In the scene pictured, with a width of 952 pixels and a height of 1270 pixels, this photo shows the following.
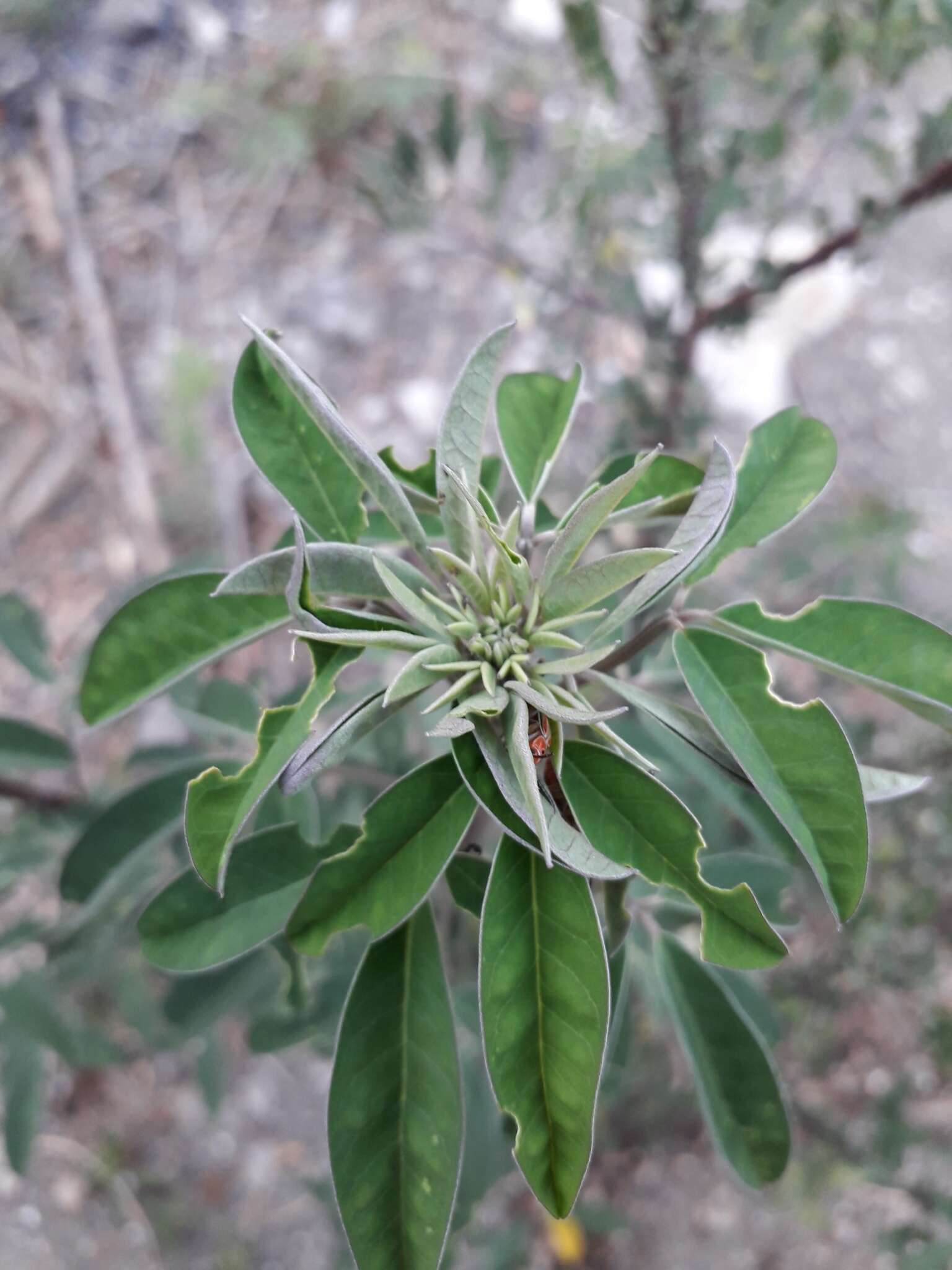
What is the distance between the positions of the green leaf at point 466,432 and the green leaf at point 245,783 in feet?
0.45

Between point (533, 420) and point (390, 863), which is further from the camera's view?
point (533, 420)

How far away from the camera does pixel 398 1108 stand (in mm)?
782

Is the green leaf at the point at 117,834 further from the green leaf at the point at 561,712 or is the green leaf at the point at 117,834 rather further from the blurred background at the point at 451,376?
the green leaf at the point at 561,712

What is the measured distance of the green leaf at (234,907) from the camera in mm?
840

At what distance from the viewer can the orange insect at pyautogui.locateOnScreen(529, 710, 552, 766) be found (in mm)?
719

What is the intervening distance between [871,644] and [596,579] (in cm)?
23

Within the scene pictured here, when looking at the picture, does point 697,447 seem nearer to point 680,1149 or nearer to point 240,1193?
point 680,1149

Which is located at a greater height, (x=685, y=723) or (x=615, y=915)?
(x=685, y=723)

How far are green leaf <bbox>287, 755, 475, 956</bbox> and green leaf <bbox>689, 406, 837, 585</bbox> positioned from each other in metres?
0.28

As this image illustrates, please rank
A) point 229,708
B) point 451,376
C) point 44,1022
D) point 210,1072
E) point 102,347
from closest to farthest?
point 229,708 < point 44,1022 < point 210,1072 < point 102,347 < point 451,376

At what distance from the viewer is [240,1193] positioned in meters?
2.24

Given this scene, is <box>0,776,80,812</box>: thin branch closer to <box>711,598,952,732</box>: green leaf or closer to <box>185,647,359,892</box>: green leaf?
<box>185,647,359,892</box>: green leaf

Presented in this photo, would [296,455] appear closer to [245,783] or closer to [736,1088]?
[245,783]

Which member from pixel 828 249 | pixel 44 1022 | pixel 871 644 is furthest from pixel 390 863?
pixel 828 249
